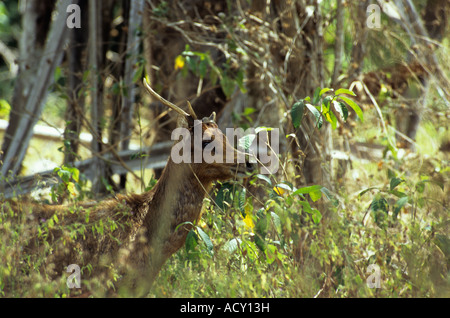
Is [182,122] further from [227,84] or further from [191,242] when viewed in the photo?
[227,84]

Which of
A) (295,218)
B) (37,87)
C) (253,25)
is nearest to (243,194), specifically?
(295,218)

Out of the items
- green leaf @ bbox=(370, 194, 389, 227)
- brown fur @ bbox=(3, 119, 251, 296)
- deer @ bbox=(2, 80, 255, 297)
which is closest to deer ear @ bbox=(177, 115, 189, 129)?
deer @ bbox=(2, 80, 255, 297)

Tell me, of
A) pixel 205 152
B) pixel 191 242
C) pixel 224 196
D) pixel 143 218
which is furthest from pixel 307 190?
pixel 143 218

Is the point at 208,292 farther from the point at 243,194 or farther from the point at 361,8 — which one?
the point at 361,8

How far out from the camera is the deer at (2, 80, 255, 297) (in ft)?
12.9

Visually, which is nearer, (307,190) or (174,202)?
(307,190)

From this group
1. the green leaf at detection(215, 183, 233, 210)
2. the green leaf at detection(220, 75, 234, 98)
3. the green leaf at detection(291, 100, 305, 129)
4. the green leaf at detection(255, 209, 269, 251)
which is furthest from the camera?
the green leaf at detection(220, 75, 234, 98)

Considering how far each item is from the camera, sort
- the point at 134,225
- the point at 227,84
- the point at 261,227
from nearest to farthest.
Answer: the point at 261,227 < the point at 134,225 < the point at 227,84

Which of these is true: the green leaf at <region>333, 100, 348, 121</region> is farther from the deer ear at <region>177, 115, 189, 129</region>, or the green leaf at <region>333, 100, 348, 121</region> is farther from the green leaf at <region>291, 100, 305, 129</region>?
the deer ear at <region>177, 115, 189, 129</region>

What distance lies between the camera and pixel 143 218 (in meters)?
4.28

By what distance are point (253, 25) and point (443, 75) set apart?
2.17m

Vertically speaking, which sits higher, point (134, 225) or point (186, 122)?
point (186, 122)

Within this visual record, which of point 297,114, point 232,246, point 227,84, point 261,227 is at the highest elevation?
point 227,84

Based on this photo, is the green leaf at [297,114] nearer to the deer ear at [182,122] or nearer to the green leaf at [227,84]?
the deer ear at [182,122]
